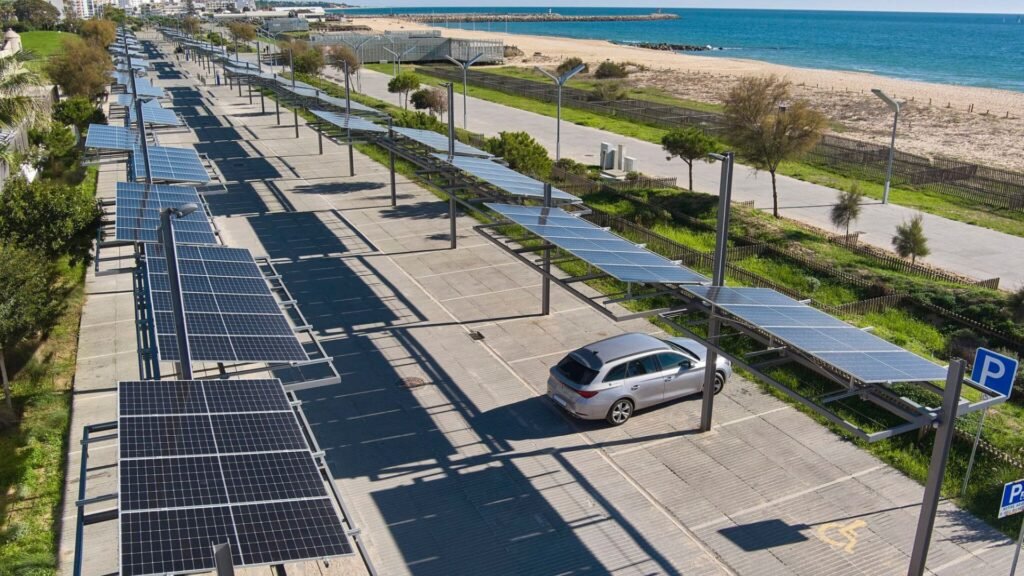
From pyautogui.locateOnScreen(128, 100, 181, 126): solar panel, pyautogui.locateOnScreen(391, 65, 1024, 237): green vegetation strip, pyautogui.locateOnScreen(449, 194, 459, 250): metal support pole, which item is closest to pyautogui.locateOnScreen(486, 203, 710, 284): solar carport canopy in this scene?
pyautogui.locateOnScreen(449, 194, 459, 250): metal support pole

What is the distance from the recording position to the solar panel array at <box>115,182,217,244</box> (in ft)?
55.6

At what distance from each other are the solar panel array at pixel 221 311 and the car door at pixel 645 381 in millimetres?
6539

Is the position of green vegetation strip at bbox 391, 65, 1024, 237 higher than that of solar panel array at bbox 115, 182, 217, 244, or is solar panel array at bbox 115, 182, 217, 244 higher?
solar panel array at bbox 115, 182, 217, 244

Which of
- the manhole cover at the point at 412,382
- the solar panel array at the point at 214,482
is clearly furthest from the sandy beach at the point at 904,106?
the solar panel array at the point at 214,482

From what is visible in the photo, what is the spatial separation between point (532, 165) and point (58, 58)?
41431 mm

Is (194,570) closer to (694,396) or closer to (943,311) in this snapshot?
(694,396)

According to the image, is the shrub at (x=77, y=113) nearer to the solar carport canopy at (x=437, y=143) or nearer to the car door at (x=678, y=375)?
the solar carport canopy at (x=437, y=143)

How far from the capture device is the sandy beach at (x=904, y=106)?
51.5 metres

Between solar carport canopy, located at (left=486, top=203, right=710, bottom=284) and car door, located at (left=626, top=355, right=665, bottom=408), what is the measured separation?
193 cm

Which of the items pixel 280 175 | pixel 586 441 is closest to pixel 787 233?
pixel 586 441

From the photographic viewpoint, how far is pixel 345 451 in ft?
48.2

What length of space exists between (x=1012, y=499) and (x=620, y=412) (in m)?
6.94

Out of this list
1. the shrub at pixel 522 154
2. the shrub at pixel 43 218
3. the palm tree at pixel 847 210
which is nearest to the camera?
the shrub at pixel 43 218

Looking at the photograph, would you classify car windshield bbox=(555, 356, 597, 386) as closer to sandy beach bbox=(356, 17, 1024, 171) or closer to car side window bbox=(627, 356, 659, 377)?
car side window bbox=(627, 356, 659, 377)
